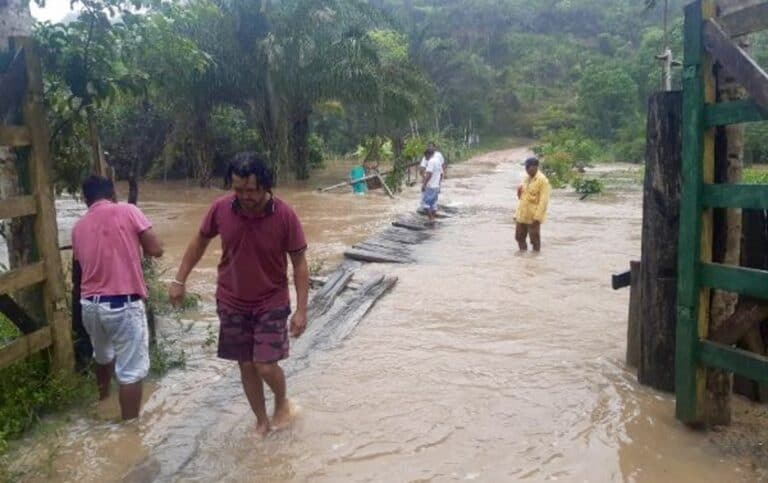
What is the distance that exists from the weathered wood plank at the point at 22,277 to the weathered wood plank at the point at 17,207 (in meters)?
0.32

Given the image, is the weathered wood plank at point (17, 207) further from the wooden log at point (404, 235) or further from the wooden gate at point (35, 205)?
the wooden log at point (404, 235)

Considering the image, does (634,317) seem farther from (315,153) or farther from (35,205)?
(315,153)

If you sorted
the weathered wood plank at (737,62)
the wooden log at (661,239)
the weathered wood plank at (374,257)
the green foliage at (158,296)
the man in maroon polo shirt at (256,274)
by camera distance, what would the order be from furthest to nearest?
the weathered wood plank at (374,257), the green foliage at (158,296), the wooden log at (661,239), the man in maroon polo shirt at (256,274), the weathered wood plank at (737,62)

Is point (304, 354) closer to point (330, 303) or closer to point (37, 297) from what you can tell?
point (330, 303)

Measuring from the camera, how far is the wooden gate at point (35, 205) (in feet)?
14.0

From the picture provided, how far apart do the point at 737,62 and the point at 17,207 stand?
405 cm

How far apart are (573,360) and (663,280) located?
134 centimetres

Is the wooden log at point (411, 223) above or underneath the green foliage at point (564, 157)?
underneath

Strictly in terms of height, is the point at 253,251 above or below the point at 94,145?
below

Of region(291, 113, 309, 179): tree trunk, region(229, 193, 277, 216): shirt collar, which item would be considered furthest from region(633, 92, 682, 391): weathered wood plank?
region(291, 113, 309, 179): tree trunk

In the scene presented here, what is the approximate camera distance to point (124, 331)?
430cm

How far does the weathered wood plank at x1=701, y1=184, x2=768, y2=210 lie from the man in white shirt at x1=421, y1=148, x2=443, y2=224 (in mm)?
11018

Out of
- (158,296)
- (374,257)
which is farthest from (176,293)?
(374,257)

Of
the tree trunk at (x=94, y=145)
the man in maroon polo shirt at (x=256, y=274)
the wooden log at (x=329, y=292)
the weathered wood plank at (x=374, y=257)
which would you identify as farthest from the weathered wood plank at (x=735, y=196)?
the weathered wood plank at (x=374, y=257)
